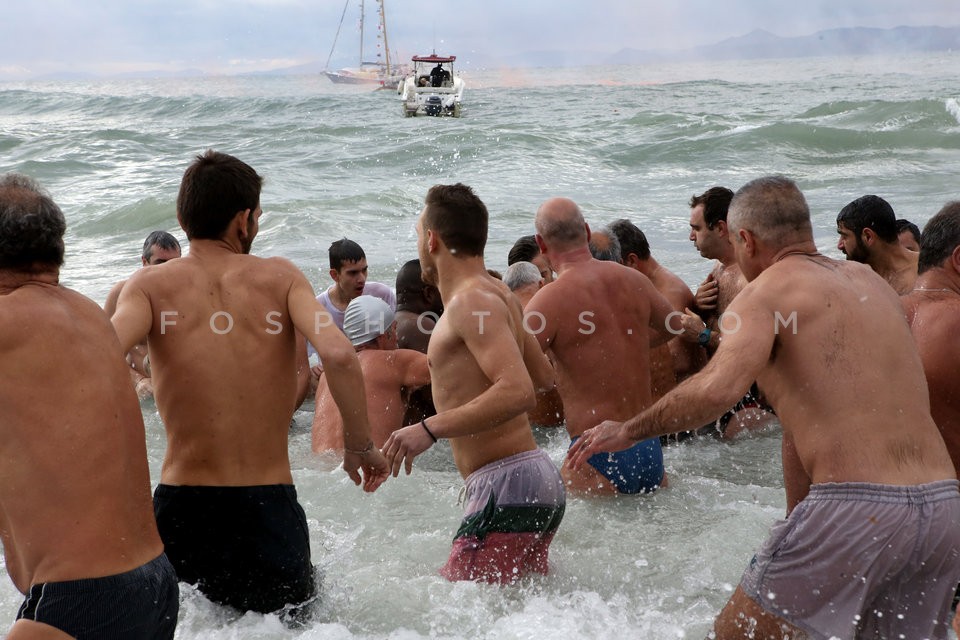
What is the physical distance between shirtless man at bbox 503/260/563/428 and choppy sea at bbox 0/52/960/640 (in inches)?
5.5

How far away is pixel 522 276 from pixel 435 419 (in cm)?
273

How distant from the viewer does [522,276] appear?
608 centimetres

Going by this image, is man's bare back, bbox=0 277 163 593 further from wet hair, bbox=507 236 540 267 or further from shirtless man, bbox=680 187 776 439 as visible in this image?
wet hair, bbox=507 236 540 267

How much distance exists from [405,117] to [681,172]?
19.5 m

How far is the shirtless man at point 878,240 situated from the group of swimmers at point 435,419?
5.20 feet

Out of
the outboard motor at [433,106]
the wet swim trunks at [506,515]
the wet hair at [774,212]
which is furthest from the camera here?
the outboard motor at [433,106]

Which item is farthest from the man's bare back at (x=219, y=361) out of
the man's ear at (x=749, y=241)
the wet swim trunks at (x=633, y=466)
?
the wet swim trunks at (x=633, y=466)

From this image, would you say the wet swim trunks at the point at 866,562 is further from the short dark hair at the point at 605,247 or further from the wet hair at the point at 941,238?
the short dark hair at the point at 605,247

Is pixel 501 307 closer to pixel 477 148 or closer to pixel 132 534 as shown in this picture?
pixel 132 534

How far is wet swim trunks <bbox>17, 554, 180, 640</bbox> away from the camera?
2.49m

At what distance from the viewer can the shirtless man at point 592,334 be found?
4688 mm

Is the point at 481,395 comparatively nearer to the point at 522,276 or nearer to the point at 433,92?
the point at 522,276

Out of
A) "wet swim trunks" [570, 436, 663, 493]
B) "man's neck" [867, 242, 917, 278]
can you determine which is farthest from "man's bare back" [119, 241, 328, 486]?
"man's neck" [867, 242, 917, 278]

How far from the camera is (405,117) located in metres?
38.4
